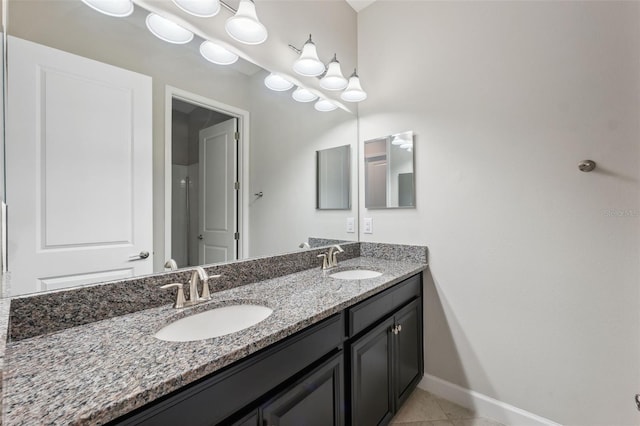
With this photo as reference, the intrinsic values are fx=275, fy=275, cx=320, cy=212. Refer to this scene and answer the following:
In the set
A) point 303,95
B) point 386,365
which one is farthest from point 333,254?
point 303,95

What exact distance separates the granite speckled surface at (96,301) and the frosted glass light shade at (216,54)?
38.3 inches

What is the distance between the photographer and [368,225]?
2121 mm

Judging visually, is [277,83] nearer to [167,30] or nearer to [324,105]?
[324,105]

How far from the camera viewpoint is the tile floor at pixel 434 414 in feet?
5.14

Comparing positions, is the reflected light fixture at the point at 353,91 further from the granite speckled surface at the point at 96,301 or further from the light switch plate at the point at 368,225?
the granite speckled surface at the point at 96,301

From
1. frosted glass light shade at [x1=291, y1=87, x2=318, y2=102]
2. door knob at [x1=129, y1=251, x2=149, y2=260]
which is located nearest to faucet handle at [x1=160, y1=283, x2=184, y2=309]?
door knob at [x1=129, y1=251, x2=149, y2=260]

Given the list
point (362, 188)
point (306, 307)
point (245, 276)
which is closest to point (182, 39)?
point (245, 276)

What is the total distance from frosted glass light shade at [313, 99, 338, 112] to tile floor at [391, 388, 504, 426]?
2004 mm

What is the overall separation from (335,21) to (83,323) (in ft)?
7.45

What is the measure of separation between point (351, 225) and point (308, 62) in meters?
1.16

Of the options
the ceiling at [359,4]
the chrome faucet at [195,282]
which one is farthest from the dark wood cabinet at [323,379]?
the ceiling at [359,4]

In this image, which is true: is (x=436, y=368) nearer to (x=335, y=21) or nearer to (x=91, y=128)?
(x=91, y=128)

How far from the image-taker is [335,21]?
6.63ft

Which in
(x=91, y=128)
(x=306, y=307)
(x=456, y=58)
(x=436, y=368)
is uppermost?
(x=456, y=58)
